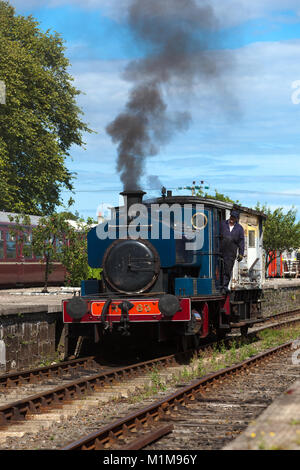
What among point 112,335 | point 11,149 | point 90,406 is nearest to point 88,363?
point 112,335

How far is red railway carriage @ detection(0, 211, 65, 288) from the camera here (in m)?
24.0

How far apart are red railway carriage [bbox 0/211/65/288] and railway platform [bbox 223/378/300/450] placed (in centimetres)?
1878

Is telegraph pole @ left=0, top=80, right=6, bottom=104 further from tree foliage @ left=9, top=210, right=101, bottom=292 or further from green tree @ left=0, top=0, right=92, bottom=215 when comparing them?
tree foliage @ left=9, top=210, right=101, bottom=292

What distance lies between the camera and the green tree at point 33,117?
34844 mm

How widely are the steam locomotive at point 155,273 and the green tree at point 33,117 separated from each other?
2070cm

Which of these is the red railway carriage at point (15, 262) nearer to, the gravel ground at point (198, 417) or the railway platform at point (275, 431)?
the gravel ground at point (198, 417)

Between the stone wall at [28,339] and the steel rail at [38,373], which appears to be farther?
the stone wall at [28,339]

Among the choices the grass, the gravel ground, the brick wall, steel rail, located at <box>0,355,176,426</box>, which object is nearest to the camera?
the gravel ground

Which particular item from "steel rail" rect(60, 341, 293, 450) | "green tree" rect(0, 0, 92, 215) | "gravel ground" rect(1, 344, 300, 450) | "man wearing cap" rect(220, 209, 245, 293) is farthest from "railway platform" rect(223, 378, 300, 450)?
"green tree" rect(0, 0, 92, 215)

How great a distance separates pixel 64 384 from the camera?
10.3m

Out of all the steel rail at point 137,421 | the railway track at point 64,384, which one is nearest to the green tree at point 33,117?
the railway track at point 64,384

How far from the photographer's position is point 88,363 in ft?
40.1

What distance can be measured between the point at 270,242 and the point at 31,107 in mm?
23065

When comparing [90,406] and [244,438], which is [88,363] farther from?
[244,438]
